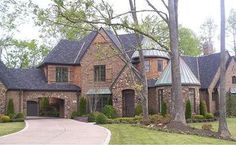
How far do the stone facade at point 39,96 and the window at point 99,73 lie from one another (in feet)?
8.76

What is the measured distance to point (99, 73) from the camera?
39.8 metres

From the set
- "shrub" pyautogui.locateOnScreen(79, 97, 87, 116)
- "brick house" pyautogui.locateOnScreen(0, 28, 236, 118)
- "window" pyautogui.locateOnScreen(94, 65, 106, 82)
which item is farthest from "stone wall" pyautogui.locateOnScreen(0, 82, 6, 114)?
"window" pyautogui.locateOnScreen(94, 65, 106, 82)

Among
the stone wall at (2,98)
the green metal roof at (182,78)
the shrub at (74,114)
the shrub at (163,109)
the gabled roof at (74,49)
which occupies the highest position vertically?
the gabled roof at (74,49)

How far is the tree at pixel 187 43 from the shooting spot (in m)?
60.5

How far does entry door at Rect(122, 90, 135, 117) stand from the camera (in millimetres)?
37594

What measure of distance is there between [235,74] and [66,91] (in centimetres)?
1744

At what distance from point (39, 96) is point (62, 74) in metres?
3.59

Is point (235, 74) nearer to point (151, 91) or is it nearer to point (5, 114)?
point (151, 91)

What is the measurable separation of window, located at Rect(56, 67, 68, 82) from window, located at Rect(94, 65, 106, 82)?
3260 mm

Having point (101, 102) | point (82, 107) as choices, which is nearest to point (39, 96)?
point (82, 107)

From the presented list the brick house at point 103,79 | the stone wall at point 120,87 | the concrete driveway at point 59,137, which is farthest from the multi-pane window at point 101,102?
the concrete driveway at point 59,137

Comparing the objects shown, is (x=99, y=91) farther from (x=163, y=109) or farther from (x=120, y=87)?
(x=163, y=109)

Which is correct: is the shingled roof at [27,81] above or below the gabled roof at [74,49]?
below

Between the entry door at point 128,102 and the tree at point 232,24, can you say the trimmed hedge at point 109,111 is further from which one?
the tree at point 232,24
